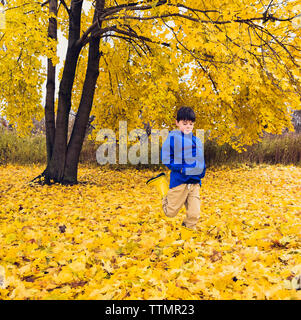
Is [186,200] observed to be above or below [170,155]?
below

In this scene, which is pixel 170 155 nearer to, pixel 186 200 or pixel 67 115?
pixel 186 200

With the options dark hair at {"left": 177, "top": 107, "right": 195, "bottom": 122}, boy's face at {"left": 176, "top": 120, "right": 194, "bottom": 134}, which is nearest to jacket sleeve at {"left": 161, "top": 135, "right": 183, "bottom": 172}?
boy's face at {"left": 176, "top": 120, "right": 194, "bottom": 134}

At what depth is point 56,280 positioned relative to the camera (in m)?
2.36

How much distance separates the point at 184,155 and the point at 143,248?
113 cm

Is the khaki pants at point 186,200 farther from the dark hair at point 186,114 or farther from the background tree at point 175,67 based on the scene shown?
the background tree at point 175,67

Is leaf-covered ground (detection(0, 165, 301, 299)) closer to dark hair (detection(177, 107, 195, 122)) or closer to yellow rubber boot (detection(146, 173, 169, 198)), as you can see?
yellow rubber boot (detection(146, 173, 169, 198))

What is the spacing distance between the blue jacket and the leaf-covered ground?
0.80 metres

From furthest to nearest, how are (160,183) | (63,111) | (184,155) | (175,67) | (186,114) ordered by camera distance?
(63,111) → (175,67) → (160,183) → (184,155) → (186,114)

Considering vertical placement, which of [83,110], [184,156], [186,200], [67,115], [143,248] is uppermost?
[83,110]

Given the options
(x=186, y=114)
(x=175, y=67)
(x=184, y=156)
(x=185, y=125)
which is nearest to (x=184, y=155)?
(x=184, y=156)

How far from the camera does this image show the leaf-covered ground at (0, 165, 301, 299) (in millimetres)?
2135

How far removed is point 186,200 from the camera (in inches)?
135

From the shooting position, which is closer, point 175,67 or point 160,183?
point 160,183

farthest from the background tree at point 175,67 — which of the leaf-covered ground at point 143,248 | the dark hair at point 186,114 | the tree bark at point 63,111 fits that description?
the leaf-covered ground at point 143,248
